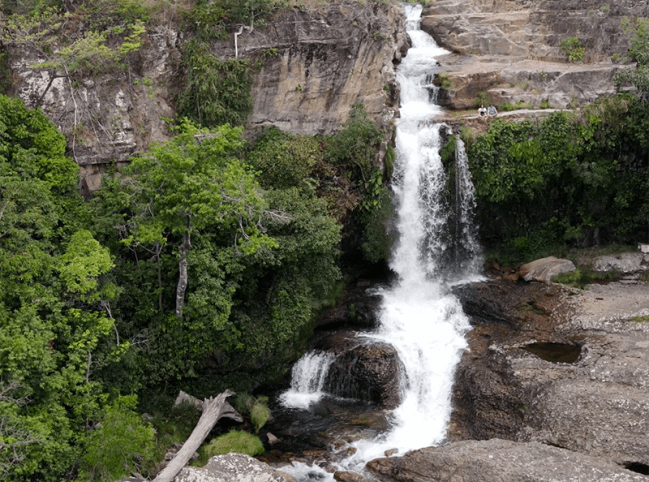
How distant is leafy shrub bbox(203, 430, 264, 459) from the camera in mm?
17469

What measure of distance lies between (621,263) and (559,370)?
30.9 ft

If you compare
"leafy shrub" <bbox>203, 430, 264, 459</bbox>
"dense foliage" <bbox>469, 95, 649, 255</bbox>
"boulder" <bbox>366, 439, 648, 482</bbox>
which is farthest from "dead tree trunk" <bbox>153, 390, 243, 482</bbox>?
"dense foliage" <bbox>469, 95, 649, 255</bbox>

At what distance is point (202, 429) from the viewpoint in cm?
1764

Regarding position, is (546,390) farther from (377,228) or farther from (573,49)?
(573,49)

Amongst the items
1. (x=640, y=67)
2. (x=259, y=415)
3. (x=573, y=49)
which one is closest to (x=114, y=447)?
(x=259, y=415)

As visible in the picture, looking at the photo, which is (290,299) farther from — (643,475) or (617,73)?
(617,73)

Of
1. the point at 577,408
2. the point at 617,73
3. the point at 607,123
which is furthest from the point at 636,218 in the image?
the point at 577,408

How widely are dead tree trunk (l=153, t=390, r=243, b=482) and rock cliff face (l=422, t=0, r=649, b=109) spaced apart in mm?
18901

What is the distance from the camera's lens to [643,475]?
13742 mm

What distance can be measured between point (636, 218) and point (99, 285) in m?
23.4

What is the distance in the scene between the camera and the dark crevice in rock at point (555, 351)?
1933 cm

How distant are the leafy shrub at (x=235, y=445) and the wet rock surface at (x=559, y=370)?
6.38 metres

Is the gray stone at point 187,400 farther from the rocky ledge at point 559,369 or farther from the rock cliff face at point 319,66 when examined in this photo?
the rock cliff face at point 319,66

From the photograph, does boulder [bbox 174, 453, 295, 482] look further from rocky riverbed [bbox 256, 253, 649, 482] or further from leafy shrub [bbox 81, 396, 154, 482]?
rocky riverbed [bbox 256, 253, 649, 482]
